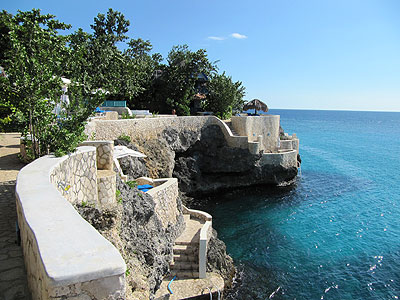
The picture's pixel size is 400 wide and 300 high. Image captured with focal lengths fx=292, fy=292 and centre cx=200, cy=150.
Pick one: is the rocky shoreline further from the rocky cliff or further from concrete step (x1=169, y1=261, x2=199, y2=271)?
concrete step (x1=169, y1=261, x2=199, y2=271)

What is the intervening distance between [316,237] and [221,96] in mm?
23269

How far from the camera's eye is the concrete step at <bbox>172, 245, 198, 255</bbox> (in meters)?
15.9

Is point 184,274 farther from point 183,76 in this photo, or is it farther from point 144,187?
point 183,76

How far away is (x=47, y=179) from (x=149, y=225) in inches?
342

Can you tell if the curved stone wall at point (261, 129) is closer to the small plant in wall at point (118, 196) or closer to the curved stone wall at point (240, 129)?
the curved stone wall at point (240, 129)

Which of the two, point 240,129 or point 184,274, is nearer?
point 184,274

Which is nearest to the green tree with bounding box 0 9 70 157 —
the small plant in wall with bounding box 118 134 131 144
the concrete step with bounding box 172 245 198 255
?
the concrete step with bounding box 172 245 198 255

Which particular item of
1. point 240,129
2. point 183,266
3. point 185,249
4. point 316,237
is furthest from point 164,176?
point 316,237

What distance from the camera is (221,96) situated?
39.8m

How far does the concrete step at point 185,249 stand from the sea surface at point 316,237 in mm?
3039

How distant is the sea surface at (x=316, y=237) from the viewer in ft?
53.6

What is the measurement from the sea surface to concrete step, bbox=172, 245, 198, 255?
3.04m

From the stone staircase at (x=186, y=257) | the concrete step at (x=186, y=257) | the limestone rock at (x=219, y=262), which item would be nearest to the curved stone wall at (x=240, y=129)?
the stone staircase at (x=186, y=257)

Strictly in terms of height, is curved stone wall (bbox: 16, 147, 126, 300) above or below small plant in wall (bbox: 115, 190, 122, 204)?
above
